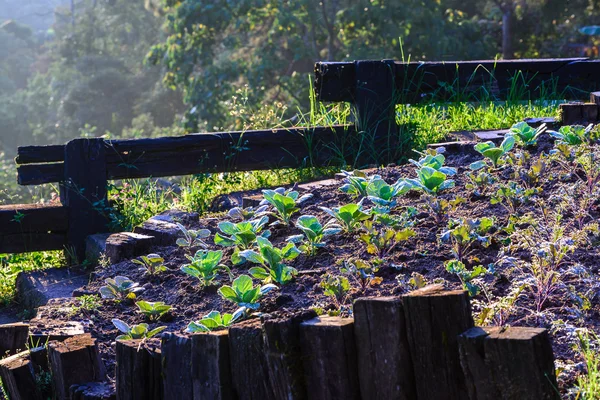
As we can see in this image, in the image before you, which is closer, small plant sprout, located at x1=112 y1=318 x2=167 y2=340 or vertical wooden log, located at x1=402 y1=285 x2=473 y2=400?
vertical wooden log, located at x1=402 y1=285 x2=473 y2=400

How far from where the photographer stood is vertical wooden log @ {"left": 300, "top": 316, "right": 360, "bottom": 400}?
7.16 ft

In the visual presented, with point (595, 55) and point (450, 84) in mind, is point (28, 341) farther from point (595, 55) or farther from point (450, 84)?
point (595, 55)

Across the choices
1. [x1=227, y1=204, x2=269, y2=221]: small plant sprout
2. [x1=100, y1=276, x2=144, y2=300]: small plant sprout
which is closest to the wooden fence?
[x1=227, y1=204, x2=269, y2=221]: small plant sprout

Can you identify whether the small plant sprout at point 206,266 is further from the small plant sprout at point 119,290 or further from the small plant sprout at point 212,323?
the small plant sprout at point 212,323

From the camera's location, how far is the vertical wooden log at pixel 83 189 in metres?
5.27

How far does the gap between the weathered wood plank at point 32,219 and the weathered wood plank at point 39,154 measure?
32 cm

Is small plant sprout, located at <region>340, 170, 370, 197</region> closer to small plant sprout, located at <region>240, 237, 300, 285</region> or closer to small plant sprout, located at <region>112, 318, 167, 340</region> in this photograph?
small plant sprout, located at <region>240, 237, 300, 285</region>

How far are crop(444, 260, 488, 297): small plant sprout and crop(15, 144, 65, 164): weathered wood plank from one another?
3.53 metres

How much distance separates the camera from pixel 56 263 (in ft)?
17.9

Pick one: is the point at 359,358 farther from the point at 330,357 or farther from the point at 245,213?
the point at 245,213

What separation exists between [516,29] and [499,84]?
1849 centimetres

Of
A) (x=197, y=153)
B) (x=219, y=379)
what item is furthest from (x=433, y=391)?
(x=197, y=153)

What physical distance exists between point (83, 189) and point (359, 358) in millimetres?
3552

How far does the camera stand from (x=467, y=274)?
257cm
